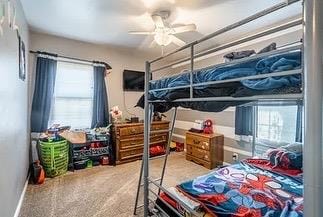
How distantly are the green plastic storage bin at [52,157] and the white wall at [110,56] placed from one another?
121 cm

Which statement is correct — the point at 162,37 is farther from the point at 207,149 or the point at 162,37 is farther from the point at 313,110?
the point at 313,110

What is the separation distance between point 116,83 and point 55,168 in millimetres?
2028

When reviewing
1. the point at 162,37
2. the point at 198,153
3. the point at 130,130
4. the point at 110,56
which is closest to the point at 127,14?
the point at 162,37

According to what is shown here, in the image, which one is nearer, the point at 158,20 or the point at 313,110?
the point at 313,110

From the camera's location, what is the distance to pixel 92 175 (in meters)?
3.28

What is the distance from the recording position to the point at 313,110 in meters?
0.63

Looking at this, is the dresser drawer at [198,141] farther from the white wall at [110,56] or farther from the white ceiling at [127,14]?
the white ceiling at [127,14]

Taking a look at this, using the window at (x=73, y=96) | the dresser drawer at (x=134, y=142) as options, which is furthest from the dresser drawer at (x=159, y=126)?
the window at (x=73, y=96)

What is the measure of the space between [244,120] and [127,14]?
245 cm

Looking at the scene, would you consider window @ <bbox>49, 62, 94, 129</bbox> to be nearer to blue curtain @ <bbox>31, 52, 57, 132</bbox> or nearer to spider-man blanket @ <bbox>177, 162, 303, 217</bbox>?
blue curtain @ <bbox>31, 52, 57, 132</bbox>

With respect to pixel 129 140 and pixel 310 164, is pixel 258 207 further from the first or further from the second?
pixel 129 140

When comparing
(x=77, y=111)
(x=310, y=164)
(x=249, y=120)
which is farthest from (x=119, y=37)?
(x=310, y=164)

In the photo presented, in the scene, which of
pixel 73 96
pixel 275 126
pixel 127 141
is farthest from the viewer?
pixel 127 141

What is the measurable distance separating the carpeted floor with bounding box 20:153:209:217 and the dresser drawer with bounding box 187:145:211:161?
7.7 inches
